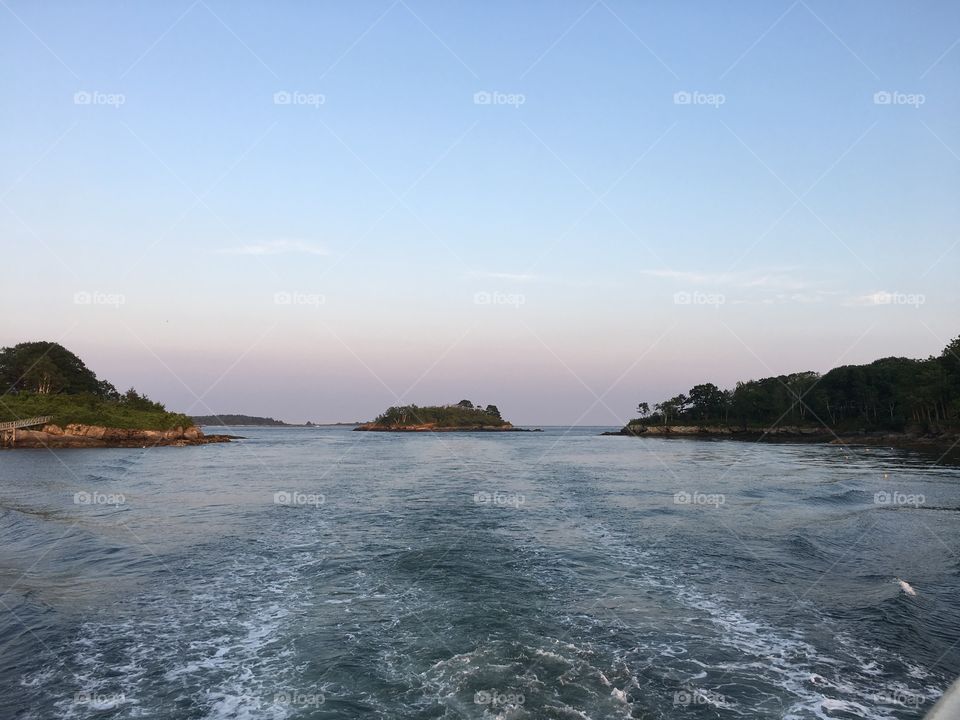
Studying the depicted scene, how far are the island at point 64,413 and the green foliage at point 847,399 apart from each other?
351ft

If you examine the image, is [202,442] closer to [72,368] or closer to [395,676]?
[72,368]

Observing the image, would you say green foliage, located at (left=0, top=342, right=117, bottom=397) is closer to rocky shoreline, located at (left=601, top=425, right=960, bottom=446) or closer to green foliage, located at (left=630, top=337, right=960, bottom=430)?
rocky shoreline, located at (left=601, top=425, right=960, bottom=446)

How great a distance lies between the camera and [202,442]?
Result: 8844 cm

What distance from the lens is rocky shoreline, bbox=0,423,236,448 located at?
210ft

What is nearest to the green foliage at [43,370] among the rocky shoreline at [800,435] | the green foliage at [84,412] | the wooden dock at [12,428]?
the green foliage at [84,412]

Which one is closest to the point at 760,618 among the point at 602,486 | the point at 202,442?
the point at 602,486

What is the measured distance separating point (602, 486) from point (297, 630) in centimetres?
2401

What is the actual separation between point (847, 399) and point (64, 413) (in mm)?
140999

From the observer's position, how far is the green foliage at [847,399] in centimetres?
7645

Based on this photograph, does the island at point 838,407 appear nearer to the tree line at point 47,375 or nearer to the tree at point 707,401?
the tree at point 707,401

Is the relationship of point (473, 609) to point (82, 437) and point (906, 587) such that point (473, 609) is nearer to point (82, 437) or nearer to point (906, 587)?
point (906, 587)

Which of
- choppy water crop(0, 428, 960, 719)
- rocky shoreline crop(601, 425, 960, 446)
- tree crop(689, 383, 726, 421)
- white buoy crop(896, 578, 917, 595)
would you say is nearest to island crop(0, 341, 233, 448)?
choppy water crop(0, 428, 960, 719)

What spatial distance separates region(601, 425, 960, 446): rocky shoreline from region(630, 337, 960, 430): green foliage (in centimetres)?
290

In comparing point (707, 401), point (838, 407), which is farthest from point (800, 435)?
point (707, 401)
